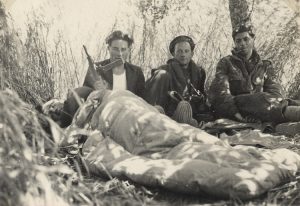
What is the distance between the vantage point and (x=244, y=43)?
473cm

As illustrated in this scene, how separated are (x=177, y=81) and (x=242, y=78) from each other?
63 cm

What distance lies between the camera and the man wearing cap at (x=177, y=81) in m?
4.60

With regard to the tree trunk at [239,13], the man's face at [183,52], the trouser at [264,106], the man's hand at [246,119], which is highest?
the tree trunk at [239,13]

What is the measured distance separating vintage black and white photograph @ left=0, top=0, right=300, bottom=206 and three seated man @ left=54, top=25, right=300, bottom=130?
0.04 feet

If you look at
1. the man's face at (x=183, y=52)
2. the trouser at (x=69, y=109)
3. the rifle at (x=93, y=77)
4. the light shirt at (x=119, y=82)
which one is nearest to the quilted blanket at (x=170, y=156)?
the trouser at (x=69, y=109)

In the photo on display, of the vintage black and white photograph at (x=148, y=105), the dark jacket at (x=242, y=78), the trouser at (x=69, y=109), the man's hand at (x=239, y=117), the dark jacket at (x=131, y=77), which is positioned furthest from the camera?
the dark jacket at (x=242, y=78)

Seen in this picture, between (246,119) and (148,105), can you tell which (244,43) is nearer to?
(246,119)

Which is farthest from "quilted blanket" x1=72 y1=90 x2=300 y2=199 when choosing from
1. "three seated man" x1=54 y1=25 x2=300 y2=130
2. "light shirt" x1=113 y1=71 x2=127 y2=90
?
"light shirt" x1=113 y1=71 x2=127 y2=90

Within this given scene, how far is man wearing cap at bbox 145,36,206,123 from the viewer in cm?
460

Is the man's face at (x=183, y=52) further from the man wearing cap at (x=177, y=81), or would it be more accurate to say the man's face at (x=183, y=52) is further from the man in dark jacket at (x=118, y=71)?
the man in dark jacket at (x=118, y=71)

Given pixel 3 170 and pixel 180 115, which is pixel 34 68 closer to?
pixel 180 115

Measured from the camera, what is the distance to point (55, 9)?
5.96 meters

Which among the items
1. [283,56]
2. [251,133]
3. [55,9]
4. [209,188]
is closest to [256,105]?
[251,133]

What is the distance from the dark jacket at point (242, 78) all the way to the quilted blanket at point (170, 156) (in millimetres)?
1536
